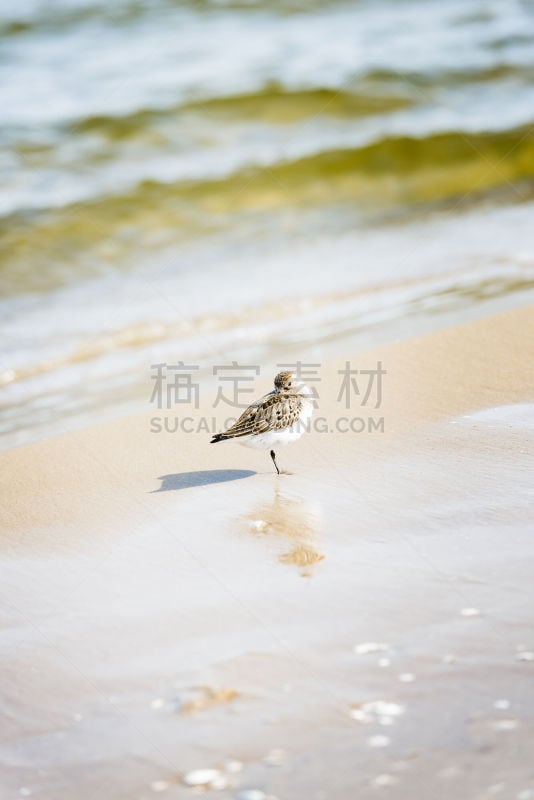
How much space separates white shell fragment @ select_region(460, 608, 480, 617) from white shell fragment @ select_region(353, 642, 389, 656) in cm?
36

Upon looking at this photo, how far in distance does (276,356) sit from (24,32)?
1242cm

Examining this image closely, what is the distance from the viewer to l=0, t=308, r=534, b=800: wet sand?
3320 millimetres

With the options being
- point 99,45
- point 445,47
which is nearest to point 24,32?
point 99,45

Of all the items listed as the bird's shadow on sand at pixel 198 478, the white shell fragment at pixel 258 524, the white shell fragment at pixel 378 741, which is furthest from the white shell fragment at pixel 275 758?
the bird's shadow on sand at pixel 198 478

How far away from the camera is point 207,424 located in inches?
273

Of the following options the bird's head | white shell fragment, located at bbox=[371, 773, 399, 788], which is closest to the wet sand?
white shell fragment, located at bbox=[371, 773, 399, 788]

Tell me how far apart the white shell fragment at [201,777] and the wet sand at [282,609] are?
0.8 inches

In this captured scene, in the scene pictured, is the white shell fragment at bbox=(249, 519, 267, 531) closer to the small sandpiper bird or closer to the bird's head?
the small sandpiper bird

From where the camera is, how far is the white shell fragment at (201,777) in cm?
328

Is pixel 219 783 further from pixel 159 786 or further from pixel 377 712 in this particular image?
pixel 377 712

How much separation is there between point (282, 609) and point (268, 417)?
189cm

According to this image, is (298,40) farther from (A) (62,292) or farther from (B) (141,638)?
(B) (141,638)

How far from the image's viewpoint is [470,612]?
3.97 metres

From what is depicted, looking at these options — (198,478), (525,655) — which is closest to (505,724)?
(525,655)
